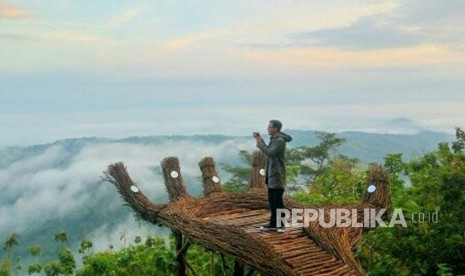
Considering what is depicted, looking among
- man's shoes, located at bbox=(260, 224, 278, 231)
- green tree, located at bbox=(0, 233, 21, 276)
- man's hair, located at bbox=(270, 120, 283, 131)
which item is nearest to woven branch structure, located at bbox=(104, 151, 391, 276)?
man's shoes, located at bbox=(260, 224, 278, 231)

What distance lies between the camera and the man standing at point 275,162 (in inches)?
323

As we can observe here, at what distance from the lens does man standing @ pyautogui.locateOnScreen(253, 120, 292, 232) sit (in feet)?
26.9

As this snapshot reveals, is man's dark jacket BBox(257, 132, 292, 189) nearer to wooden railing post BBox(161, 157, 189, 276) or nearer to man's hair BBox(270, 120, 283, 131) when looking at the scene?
man's hair BBox(270, 120, 283, 131)

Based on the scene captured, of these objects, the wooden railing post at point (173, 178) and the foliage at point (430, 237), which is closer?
the foliage at point (430, 237)

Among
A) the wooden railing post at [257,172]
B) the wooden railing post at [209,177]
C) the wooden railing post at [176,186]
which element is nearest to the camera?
the wooden railing post at [176,186]

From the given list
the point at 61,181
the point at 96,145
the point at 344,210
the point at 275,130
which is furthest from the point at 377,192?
the point at 96,145

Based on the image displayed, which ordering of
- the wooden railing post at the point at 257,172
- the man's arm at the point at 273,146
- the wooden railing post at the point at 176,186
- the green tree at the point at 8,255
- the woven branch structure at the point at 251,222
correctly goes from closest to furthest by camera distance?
the woven branch structure at the point at 251,222 → the man's arm at the point at 273,146 → the wooden railing post at the point at 176,186 → the wooden railing post at the point at 257,172 → the green tree at the point at 8,255

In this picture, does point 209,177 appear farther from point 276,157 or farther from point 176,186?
point 276,157

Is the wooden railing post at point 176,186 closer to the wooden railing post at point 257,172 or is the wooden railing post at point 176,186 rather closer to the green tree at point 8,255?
the wooden railing post at point 257,172

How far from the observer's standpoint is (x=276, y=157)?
8.32 metres

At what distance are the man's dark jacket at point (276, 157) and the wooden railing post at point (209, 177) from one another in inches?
93.0

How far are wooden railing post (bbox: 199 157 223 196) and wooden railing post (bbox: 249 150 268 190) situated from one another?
539 millimetres

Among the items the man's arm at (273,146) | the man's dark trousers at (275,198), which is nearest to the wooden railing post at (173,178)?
the man's dark trousers at (275,198)

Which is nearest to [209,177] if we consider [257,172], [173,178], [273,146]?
[173,178]
